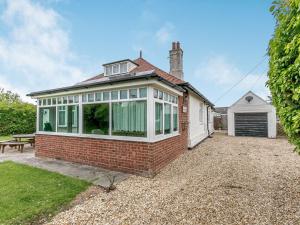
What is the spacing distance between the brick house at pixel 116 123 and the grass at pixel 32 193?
153cm

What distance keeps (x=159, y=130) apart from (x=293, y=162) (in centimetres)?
571

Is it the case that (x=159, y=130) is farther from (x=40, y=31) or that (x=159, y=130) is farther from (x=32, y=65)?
(x=32, y=65)

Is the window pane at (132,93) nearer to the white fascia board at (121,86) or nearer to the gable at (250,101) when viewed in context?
the white fascia board at (121,86)

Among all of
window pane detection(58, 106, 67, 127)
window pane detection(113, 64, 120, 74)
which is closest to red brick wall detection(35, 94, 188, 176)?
window pane detection(58, 106, 67, 127)

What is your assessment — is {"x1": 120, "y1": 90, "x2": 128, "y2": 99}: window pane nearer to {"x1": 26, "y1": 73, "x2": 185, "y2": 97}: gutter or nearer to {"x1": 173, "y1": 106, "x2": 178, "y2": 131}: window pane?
{"x1": 26, "y1": 73, "x2": 185, "y2": 97}: gutter

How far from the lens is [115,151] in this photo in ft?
21.4

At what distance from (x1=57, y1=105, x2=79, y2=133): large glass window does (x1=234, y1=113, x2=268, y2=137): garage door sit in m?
15.0

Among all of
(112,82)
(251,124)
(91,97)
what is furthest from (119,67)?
(251,124)

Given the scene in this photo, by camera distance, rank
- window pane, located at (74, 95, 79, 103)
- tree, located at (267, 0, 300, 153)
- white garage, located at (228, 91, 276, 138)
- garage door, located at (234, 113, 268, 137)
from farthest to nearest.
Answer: garage door, located at (234, 113, 268, 137)
white garage, located at (228, 91, 276, 138)
window pane, located at (74, 95, 79, 103)
tree, located at (267, 0, 300, 153)

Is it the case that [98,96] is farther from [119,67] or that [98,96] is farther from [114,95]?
[119,67]

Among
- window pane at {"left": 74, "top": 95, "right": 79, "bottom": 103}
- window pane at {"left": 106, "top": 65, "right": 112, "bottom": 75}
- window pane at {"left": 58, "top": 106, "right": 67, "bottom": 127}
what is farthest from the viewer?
window pane at {"left": 106, "top": 65, "right": 112, "bottom": 75}

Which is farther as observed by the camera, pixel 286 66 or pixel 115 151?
pixel 115 151

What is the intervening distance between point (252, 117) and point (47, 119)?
16547 millimetres

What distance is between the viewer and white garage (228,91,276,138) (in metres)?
15.9
